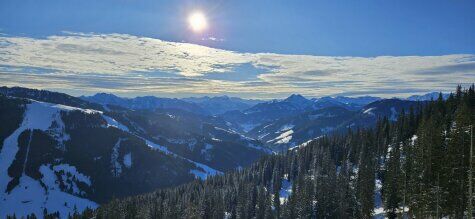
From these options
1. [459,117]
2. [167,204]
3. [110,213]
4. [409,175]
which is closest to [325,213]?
[409,175]

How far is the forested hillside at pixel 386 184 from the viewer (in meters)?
79.1

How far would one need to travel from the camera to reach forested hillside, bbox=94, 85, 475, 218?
79.1 m

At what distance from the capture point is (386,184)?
109 meters

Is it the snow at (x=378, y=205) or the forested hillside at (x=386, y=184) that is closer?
the forested hillside at (x=386, y=184)

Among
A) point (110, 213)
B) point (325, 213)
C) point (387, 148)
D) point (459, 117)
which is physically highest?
point (459, 117)

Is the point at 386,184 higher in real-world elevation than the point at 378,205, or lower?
higher

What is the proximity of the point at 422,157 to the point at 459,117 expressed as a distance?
11022mm

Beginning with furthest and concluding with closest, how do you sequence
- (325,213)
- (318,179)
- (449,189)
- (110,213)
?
(110,213) → (318,179) → (325,213) → (449,189)

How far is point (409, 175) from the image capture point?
94.6 metres

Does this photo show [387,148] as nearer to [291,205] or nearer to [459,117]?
[291,205]

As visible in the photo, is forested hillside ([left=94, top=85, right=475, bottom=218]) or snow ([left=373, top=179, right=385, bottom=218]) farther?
snow ([left=373, top=179, right=385, bottom=218])

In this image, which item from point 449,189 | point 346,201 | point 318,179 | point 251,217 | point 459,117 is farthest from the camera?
point 251,217

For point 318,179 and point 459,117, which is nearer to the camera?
point 459,117

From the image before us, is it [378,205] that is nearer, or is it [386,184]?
[386,184]
